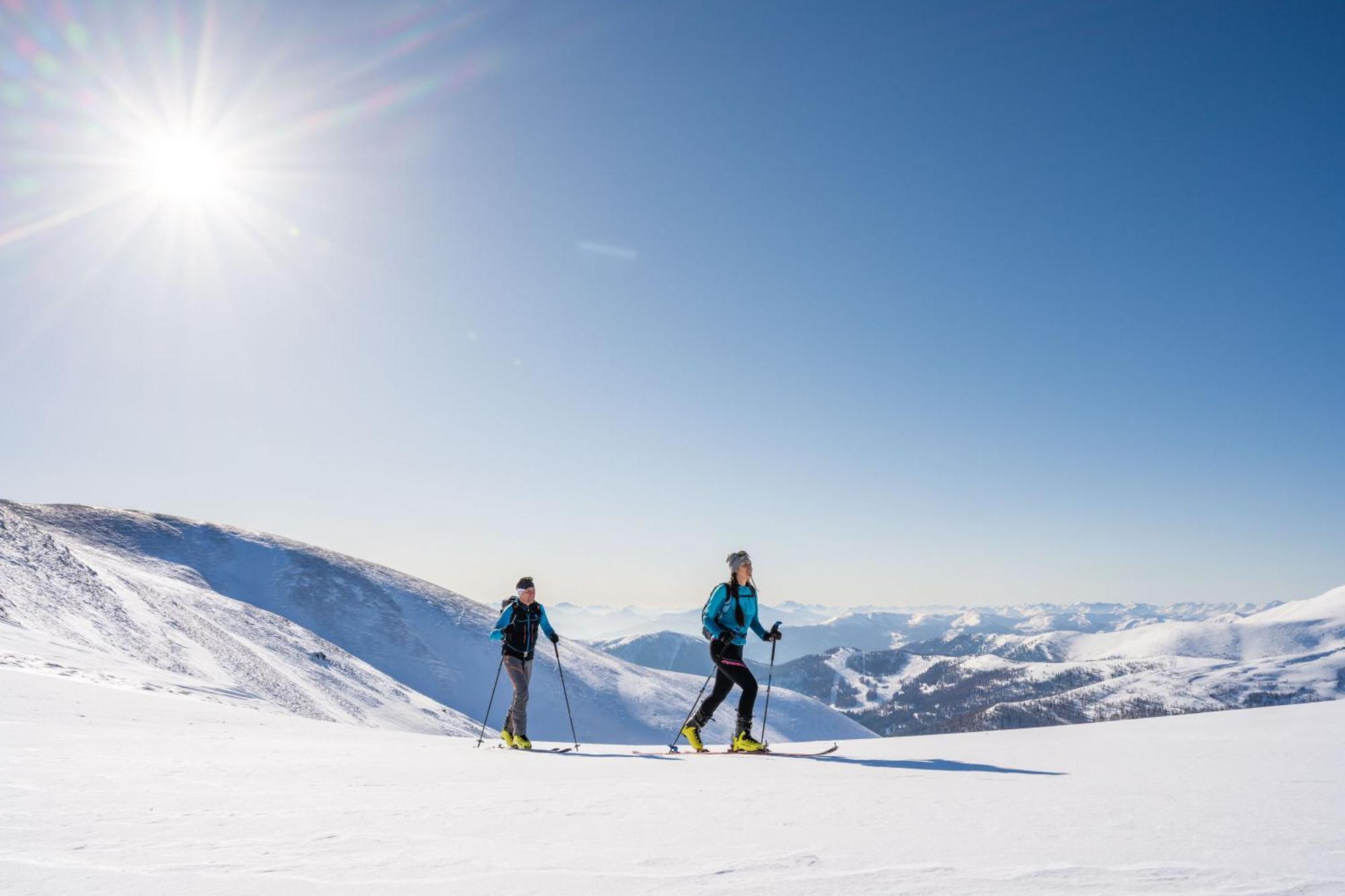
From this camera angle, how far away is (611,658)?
10831 centimetres

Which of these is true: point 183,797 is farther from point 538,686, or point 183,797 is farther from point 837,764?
point 538,686

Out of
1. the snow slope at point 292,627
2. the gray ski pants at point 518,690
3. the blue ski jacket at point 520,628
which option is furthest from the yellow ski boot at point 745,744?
the snow slope at point 292,627

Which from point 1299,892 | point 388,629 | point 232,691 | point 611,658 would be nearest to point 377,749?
point 1299,892

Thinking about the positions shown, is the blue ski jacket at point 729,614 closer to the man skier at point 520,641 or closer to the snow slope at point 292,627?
the man skier at point 520,641

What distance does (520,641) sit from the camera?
13266 millimetres

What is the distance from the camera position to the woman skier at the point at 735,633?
11258 mm

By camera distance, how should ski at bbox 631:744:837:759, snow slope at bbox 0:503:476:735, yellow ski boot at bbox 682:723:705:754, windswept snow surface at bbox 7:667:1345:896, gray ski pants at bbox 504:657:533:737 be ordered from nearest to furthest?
windswept snow surface at bbox 7:667:1345:896 → ski at bbox 631:744:837:759 → yellow ski boot at bbox 682:723:705:754 → gray ski pants at bbox 504:657:533:737 → snow slope at bbox 0:503:476:735

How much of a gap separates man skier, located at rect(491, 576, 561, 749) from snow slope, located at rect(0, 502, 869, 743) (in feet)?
49.6

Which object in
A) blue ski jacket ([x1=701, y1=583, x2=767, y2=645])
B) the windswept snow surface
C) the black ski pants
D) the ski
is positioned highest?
blue ski jacket ([x1=701, y1=583, x2=767, y2=645])

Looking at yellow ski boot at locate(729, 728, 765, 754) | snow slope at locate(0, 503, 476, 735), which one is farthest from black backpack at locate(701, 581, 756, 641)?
snow slope at locate(0, 503, 476, 735)

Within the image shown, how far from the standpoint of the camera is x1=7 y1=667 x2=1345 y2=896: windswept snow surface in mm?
3557

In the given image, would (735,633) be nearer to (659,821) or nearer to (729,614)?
(729,614)

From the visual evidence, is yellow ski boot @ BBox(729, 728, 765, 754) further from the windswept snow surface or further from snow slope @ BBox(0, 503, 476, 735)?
snow slope @ BBox(0, 503, 476, 735)

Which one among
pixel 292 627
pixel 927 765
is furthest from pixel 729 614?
pixel 292 627
